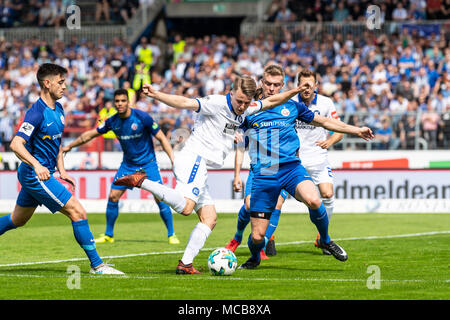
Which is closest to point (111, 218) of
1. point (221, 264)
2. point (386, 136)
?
point (221, 264)

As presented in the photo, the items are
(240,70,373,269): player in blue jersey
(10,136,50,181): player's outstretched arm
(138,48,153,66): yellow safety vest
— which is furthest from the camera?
(138,48,153,66): yellow safety vest

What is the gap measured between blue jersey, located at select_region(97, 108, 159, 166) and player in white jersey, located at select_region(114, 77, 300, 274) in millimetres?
4591

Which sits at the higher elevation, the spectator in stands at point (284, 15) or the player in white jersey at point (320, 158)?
the spectator in stands at point (284, 15)

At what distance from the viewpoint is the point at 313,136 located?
12836 millimetres

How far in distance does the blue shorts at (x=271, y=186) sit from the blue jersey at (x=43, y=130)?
2370 millimetres

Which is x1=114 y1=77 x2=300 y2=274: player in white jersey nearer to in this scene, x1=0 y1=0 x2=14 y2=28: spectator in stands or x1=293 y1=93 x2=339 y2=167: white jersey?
x1=293 y1=93 x2=339 y2=167: white jersey

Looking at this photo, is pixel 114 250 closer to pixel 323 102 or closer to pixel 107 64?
pixel 323 102

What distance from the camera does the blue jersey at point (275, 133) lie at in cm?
1006

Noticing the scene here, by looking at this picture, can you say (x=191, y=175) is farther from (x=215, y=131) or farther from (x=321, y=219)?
(x=321, y=219)

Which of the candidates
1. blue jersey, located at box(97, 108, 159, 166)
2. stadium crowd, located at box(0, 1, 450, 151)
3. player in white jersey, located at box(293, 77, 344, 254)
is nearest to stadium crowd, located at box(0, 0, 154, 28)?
stadium crowd, located at box(0, 1, 450, 151)

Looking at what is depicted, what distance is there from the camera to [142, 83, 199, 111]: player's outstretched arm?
850 centimetres

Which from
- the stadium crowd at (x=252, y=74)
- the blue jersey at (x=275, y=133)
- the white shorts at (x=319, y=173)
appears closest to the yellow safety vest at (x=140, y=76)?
the stadium crowd at (x=252, y=74)

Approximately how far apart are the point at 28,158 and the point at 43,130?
54 cm

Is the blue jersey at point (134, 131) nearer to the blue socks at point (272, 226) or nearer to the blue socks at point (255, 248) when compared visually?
the blue socks at point (272, 226)
